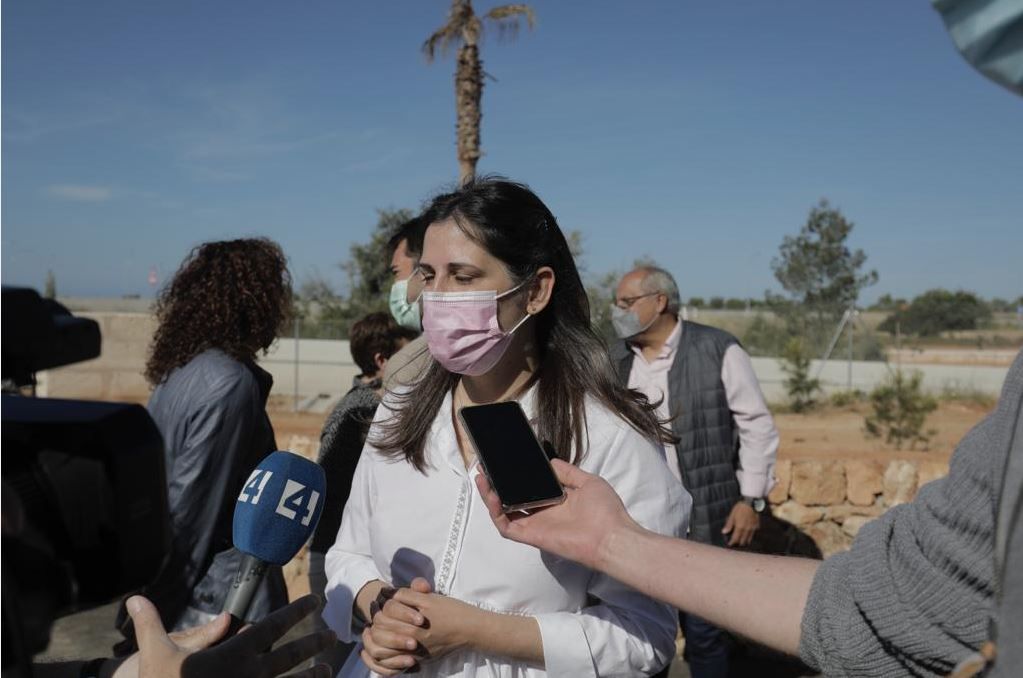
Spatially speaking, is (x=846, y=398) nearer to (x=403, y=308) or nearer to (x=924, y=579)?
(x=403, y=308)

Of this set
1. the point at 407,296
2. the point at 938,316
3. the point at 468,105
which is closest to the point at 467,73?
the point at 468,105

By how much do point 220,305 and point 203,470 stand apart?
606 millimetres

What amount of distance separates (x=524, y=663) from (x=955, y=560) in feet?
3.57

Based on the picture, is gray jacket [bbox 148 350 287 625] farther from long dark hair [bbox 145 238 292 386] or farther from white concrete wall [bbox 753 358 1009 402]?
white concrete wall [bbox 753 358 1009 402]

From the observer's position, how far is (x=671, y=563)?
1529mm

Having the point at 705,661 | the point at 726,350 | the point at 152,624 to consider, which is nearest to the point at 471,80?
the point at 726,350

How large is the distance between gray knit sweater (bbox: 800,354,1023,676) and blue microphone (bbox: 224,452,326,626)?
37.5 inches

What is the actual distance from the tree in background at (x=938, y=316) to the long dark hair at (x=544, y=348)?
1474 inches

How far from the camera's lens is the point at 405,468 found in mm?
2180

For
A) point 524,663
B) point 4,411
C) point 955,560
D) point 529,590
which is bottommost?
point 524,663

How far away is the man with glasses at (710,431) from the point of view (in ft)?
13.8

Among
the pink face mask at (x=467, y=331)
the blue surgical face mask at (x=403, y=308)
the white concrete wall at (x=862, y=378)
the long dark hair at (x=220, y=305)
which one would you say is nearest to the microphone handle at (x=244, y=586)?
the pink face mask at (x=467, y=331)

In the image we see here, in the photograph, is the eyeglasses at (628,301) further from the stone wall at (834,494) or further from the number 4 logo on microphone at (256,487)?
the number 4 logo on microphone at (256,487)

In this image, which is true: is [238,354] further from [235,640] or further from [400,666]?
[235,640]
